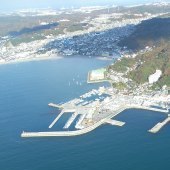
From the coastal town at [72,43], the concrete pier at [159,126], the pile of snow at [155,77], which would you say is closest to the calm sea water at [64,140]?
the concrete pier at [159,126]

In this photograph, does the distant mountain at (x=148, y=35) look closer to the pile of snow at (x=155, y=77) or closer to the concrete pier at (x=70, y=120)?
the pile of snow at (x=155, y=77)

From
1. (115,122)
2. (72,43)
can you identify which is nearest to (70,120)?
(115,122)

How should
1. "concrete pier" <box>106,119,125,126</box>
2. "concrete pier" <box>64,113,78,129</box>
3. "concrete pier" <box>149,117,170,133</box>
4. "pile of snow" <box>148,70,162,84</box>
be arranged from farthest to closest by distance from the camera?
"pile of snow" <box>148,70,162,84</box>, "concrete pier" <box>64,113,78,129</box>, "concrete pier" <box>106,119,125,126</box>, "concrete pier" <box>149,117,170,133</box>

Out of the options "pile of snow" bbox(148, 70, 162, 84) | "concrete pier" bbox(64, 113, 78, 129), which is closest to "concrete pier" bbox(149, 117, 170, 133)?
"concrete pier" bbox(64, 113, 78, 129)

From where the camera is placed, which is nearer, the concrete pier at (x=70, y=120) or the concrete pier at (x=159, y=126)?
the concrete pier at (x=159, y=126)

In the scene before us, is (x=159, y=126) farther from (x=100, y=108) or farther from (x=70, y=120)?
(x=70, y=120)

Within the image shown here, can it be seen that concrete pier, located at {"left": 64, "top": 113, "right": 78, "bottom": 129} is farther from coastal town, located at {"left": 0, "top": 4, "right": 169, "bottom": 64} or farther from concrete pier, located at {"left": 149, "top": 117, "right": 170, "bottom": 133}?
coastal town, located at {"left": 0, "top": 4, "right": 169, "bottom": 64}

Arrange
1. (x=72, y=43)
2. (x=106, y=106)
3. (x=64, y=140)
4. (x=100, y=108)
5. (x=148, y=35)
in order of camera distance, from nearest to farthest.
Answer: (x=64, y=140) → (x=100, y=108) → (x=106, y=106) → (x=148, y=35) → (x=72, y=43)

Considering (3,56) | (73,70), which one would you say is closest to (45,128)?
(73,70)

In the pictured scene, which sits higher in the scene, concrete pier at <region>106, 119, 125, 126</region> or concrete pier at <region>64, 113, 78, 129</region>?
concrete pier at <region>106, 119, 125, 126</region>
